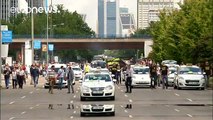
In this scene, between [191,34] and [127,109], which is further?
[191,34]

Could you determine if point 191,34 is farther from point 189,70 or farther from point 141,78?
point 141,78

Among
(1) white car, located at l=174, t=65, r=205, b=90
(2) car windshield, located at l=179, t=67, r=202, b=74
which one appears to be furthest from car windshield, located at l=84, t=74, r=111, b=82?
(2) car windshield, located at l=179, t=67, r=202, b=74

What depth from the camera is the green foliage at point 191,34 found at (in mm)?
49938

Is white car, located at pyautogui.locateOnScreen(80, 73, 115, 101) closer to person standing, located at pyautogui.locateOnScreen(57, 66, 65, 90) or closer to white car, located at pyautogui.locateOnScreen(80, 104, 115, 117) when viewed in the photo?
white car, located at pyautogui.locateOnScreen(80, 104, 115, 117)

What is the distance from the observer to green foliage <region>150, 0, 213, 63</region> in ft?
164

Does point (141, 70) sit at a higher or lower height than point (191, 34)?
lower

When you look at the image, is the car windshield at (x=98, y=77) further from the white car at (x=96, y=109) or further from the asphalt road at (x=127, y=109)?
the white car at (x=96, y=109)

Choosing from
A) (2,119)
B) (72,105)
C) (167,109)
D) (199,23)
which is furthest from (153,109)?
(199,23)

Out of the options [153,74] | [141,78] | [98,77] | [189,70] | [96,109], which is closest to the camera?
[96,109]

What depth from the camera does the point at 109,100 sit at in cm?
3328

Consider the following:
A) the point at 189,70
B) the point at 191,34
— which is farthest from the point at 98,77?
the point at 191,34

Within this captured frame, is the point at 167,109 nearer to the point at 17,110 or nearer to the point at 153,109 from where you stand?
the point at 153,109

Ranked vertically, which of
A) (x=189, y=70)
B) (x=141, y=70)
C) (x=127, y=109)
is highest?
(x=189, y=70)

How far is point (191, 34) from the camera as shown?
57.0 meters
